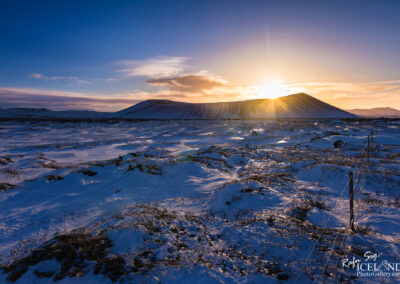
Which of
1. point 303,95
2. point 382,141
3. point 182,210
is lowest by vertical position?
point 182,210

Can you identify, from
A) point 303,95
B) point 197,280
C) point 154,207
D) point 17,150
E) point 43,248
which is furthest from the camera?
point 303,95

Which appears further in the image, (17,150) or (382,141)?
(382,141)

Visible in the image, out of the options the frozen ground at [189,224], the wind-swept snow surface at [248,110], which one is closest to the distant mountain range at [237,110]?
the wind-swept snow surface at [248,110]

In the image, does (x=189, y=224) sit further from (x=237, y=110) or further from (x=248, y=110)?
(x=237, y=110)

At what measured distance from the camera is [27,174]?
10180 millimetres

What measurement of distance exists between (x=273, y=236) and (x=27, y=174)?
11675 mm

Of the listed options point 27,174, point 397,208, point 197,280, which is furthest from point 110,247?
point 27,174

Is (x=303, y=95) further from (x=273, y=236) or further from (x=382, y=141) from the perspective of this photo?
(x=273, y=236)
